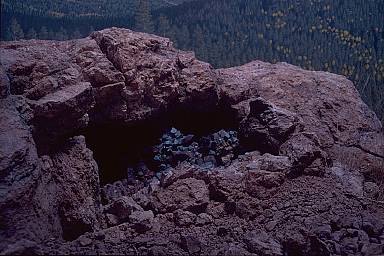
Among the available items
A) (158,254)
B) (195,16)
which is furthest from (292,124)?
(195,16)

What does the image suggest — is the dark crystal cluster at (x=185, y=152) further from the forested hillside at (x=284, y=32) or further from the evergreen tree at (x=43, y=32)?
the forested hillside at (x=284, y=32)

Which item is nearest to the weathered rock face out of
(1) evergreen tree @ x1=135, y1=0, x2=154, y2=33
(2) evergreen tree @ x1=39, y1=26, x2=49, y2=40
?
(2) evergreen tree @ x1=39, y1=26, x2=49, y2=40

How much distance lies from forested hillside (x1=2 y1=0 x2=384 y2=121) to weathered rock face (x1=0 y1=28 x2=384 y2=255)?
7.23 m

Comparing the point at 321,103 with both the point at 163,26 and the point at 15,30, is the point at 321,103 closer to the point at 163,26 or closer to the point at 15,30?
A: the point at 15,30

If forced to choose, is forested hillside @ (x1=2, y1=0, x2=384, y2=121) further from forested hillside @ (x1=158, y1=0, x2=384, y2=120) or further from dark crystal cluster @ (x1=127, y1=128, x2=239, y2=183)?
dark crystal cluster @ (x1=127, y1=128, x2=239, y2=183)

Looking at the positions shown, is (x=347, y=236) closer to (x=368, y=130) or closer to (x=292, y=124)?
(x=292, y=124)

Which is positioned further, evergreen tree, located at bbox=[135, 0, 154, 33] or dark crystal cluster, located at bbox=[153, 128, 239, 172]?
evergreen tree, located at bbox=[135, 0, 154, 33]

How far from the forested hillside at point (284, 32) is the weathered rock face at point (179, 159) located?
23.7 ft

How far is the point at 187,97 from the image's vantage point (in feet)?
18.2

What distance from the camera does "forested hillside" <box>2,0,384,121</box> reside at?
13789 millimetres

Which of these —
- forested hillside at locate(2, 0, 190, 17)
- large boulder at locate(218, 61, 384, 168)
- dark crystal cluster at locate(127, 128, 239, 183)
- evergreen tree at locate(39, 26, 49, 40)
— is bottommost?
dark crystal cluster at locate(127, 128, 239, 183)

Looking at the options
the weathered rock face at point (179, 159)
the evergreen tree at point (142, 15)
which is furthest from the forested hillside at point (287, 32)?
the weathered rock face at point (179, 159)

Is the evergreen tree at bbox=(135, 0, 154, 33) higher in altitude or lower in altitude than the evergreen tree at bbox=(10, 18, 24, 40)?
higher

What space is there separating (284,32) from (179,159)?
14499 millimetres
